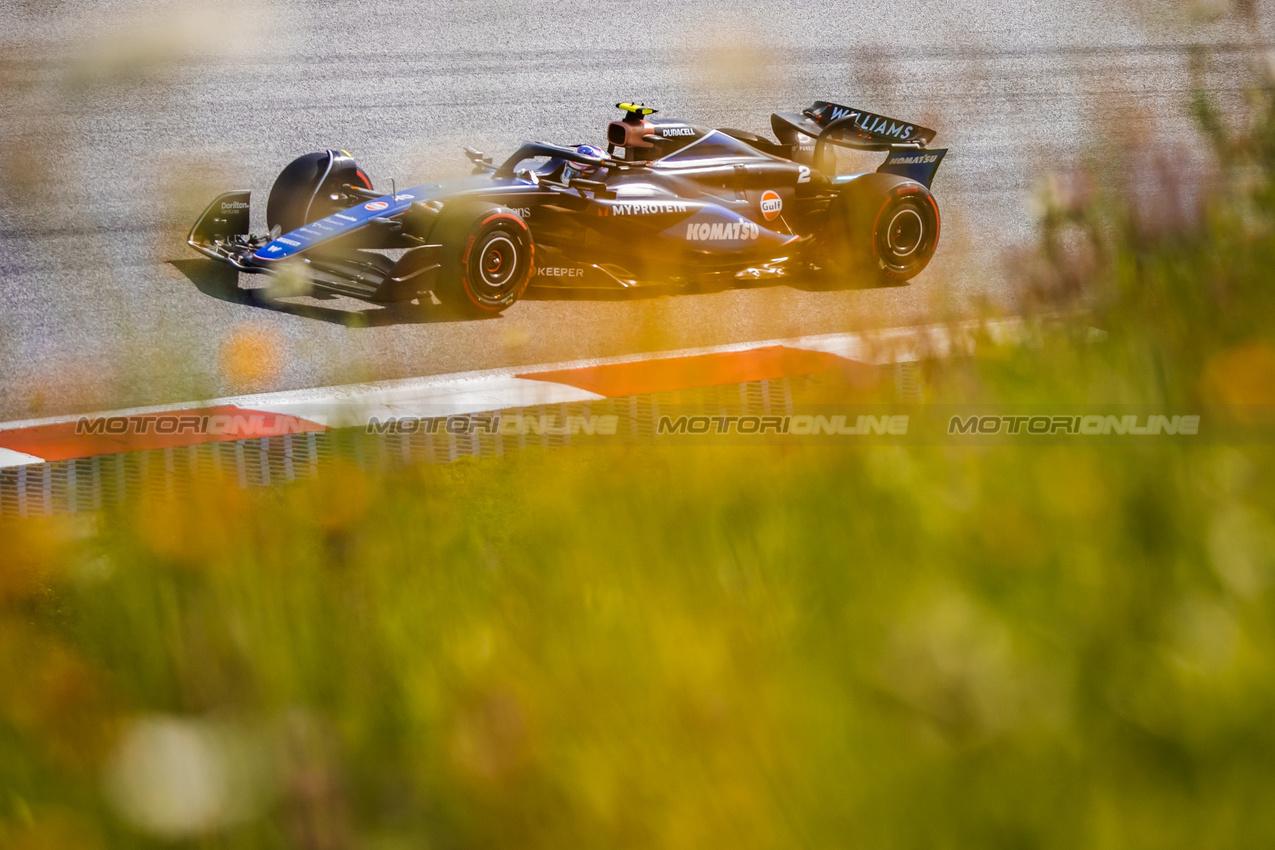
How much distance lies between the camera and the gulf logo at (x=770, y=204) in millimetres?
6543

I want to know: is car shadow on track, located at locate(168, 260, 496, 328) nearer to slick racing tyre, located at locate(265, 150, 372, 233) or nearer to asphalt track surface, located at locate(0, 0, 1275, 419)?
asphalt track surface, located at locate(0, 0, 1275, 419)

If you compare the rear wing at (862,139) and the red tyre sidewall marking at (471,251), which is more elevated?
the rear wing at (862,139)

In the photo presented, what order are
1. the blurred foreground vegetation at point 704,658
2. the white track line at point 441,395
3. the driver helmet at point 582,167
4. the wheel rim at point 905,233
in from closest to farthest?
the blurred foreground vegetation at point 704,658 < the white track line at point 441,395 < the driver helmet at point 582,167 < the wheel rim at point 905,233

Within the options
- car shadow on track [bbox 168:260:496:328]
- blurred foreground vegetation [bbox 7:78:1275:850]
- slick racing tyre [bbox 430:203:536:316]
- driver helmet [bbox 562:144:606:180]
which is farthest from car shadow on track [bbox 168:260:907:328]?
blurred foreground vegetation [bbox 7:78:1275:850]

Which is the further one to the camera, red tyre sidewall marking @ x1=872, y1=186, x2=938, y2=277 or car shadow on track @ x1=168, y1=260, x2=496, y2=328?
red tyre sidewall marking @ x1=872, y1=186, x2=938, y2=277

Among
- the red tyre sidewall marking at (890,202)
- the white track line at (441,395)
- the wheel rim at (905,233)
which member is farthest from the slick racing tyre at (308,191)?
the wheel rim at (905,233)

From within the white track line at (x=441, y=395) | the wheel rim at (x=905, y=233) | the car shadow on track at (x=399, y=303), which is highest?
the wheel rim at (x=905, y=233)

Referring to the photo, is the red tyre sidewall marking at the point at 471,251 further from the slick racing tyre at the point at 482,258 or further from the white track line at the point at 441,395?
the white track line at the point at 441,395

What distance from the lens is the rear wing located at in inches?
264

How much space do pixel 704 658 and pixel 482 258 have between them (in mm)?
4558

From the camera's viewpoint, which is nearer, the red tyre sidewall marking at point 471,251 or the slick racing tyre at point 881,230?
the red tyre sidewall marking at point 471,251

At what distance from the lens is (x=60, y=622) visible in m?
2.22

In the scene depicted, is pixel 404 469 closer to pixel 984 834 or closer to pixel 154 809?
pixel 154 809

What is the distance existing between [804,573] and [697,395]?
2.90m
